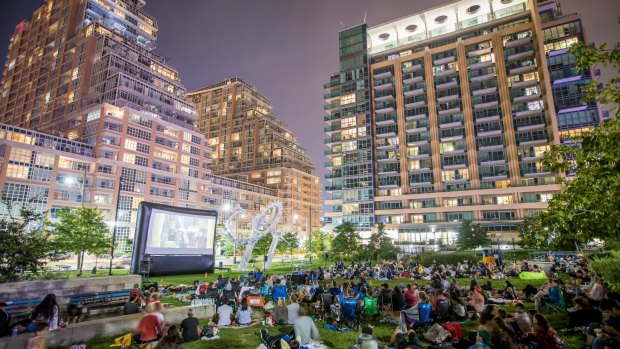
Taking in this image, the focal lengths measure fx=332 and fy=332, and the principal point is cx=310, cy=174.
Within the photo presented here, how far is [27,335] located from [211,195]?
82.6 metres

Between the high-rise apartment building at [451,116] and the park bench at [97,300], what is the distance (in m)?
68.8

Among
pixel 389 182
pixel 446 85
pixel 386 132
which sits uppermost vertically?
pixel 446 85

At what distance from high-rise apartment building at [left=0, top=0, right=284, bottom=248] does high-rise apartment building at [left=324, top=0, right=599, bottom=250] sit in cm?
3922

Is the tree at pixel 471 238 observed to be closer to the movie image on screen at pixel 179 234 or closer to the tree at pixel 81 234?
the movie image on screen at pixel 179 234

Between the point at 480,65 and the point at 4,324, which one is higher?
the point at 480,65

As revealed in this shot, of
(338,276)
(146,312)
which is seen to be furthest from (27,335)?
(338,276)

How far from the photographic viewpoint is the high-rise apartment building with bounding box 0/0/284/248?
60.6 meters

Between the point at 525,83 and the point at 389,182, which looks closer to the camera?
the point at 525,83

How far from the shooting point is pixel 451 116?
83.1 metres

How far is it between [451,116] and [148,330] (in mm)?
85632

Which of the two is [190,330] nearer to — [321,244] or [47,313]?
[47,313]

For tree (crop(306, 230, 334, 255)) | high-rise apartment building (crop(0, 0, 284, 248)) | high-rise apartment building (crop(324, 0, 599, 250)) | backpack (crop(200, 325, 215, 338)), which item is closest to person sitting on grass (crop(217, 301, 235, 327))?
backpack (crop(200, 325, 215, 338))

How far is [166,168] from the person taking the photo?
258ft

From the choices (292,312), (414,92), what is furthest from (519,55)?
(292,312)
